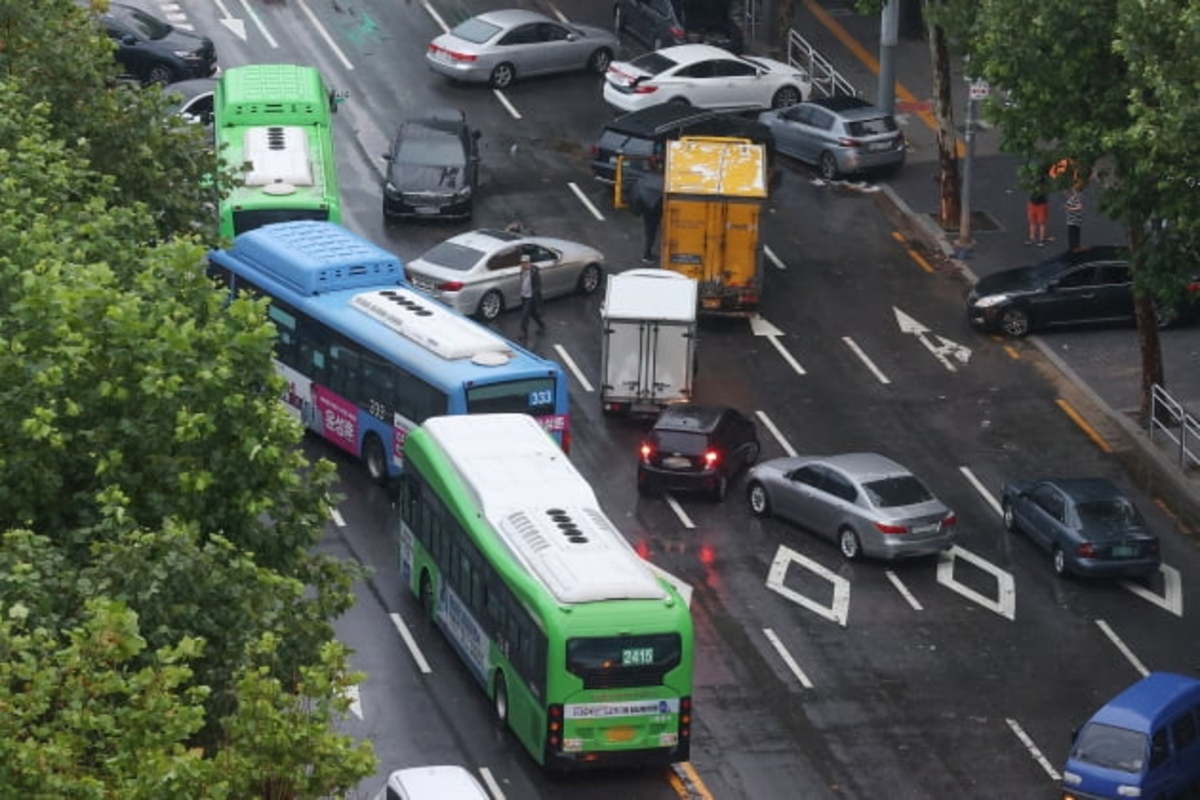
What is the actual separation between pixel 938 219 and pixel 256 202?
53.2 ft

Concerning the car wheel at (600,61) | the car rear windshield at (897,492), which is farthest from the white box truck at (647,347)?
the car wheel at (600,61)

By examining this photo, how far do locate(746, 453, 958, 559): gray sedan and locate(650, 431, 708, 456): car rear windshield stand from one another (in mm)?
1055

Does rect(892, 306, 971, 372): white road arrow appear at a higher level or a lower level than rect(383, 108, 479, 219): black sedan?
lower

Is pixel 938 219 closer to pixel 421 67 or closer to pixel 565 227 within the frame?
pixel 565 227

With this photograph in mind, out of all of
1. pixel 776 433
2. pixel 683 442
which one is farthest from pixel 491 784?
pixel 776 433

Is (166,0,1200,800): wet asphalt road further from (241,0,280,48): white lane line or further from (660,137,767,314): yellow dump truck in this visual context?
(241,0,280,48): white lane line

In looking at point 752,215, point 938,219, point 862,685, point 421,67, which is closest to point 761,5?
point 421,67

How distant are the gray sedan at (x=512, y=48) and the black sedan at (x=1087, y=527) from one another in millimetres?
25744

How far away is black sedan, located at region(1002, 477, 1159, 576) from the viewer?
42750 millimetres

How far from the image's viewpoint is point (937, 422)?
4975cm

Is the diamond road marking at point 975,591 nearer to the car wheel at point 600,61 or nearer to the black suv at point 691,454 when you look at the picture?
the black suv at point 691,454

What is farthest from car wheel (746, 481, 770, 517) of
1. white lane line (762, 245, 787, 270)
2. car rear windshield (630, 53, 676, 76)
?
car rear windshield (630, 53, 676, 76)

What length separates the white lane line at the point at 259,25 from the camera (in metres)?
68.6

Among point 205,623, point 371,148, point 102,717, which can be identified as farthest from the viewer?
point 371,148
